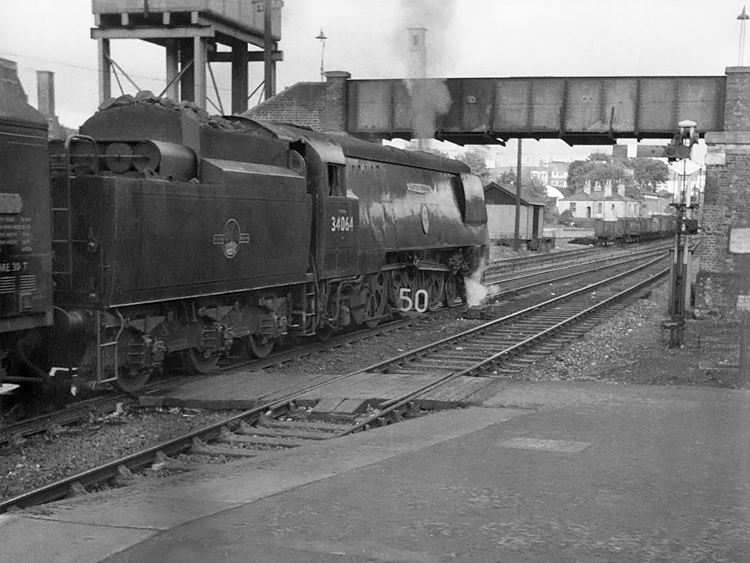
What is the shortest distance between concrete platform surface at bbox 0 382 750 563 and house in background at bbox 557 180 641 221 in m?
75.5

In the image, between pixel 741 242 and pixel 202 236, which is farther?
pixel 741 242

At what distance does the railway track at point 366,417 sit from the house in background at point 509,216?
28.8 meters

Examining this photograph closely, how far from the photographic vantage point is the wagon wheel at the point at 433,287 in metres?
18.1

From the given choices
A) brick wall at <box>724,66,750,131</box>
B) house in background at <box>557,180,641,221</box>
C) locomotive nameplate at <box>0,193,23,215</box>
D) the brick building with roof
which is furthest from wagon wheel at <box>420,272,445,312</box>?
house in background at <box>557,180,641,221</box>

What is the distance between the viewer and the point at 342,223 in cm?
1330

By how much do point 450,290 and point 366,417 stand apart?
36.1ft

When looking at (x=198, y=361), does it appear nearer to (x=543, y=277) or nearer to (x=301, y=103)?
(x=301, y=103)

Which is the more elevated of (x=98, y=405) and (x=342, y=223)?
(x=342, y=223)

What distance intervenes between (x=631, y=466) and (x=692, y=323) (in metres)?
10.5

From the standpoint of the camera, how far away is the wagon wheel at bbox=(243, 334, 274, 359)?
11.9 meters

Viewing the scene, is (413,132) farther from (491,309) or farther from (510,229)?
(510,229)

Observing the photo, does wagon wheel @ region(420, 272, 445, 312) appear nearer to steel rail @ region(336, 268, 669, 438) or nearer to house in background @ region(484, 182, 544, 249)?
steel rail @ region(336, 268, 669, 438)

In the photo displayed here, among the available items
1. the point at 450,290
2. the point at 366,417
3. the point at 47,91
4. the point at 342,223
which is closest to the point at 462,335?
the point at 342,223

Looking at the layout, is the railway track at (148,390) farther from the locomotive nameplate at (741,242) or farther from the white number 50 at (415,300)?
the locomotive nameplate at (741,242)
